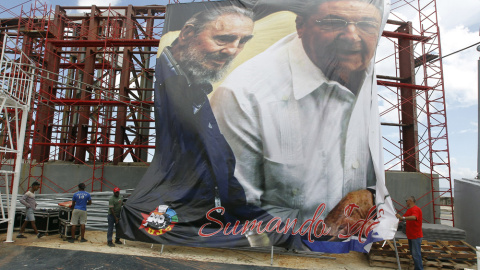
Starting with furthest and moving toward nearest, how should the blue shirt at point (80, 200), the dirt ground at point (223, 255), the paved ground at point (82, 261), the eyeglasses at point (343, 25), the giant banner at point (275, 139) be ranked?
the blue shirt at point (80, 200) < the eyeglasses at point (343, 25) < the giant banner at point (275, 139) < the dirt ground at point (223, 255) < the paved ground at point (82, 261)

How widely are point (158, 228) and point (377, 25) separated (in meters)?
7.43

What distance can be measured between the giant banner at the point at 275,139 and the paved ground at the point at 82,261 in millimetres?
637

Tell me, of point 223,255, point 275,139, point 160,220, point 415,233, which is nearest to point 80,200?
point 160,220

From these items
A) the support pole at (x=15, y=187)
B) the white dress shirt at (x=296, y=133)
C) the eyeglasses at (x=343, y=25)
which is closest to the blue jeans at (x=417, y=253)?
the white dress shirt at (x=296, y=133)

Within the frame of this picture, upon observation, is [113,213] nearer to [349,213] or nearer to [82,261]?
[82,261]

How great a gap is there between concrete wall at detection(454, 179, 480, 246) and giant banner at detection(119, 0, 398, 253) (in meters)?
3.59

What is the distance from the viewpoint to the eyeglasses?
26.5 ft

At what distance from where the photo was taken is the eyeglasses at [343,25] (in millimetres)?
8070

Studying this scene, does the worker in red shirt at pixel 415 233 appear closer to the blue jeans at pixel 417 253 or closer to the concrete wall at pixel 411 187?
the blue jeans at pixel 417 253

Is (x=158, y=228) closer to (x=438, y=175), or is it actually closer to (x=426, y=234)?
(x=426, y=234)

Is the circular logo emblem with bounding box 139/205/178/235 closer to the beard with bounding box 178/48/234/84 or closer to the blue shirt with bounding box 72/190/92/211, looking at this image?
the blue shirt with bounding box 72/190/92/211

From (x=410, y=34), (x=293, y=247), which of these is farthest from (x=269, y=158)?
(x=410, y=34)

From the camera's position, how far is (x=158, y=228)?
779 centimetres

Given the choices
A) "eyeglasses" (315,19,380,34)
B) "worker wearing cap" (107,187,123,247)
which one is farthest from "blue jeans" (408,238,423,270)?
"worker wearing cap" (107,187,123,247)
